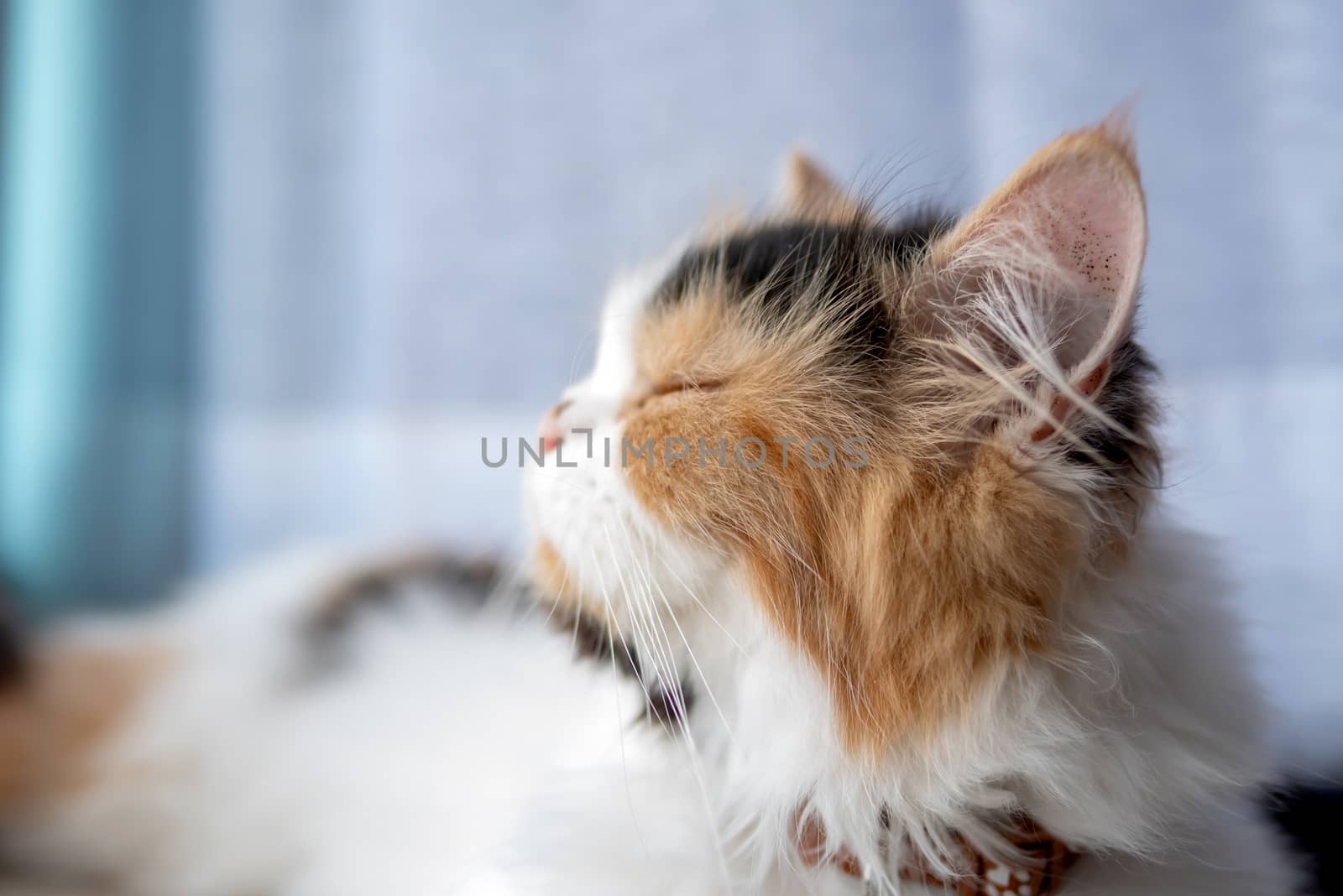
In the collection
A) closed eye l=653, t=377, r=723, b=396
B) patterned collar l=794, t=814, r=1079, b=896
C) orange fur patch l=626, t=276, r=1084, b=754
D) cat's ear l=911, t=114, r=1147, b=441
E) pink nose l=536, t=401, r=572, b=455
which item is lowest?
patterned collar l=794, t=814, r=1079, b=896

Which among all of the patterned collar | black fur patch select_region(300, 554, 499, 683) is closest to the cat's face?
the patterned collar

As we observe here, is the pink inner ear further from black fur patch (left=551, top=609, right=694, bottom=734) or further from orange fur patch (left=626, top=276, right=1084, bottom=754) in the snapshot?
black fur patch (left=551, top=609, right=694, bottom=734)

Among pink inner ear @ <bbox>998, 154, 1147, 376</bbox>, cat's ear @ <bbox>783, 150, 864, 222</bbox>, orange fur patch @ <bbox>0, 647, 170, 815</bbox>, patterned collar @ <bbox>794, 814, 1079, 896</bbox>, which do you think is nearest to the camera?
pink inner ear @ <bbox>998, 154, 1147, 376</bbox>

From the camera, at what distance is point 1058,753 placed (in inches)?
22.0

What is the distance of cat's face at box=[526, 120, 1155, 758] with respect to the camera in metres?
0.52

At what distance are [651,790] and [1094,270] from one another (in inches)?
19.9

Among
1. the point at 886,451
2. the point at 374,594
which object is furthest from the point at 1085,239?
the point at 374,594

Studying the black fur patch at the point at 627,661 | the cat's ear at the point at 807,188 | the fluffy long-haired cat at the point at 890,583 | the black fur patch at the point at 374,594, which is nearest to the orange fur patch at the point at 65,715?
the black fur patch at the point at 374,594

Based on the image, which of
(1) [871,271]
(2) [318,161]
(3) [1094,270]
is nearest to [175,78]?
(2) [318,161]

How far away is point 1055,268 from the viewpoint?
1.70 ft

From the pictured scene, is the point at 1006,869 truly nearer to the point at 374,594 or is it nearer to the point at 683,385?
the point at 683,385

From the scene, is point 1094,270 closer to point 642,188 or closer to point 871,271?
point 871,271

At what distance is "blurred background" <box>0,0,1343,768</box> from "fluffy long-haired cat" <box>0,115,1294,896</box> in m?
0.19

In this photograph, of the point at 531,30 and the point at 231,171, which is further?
the point at 231,171
